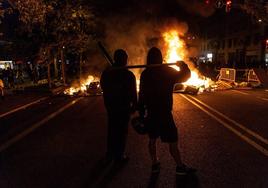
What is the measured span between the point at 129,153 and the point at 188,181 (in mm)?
1682

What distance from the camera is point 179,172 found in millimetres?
4957

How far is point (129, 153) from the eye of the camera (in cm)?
621

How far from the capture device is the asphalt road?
483 cm

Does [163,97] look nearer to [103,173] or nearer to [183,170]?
[183,170]

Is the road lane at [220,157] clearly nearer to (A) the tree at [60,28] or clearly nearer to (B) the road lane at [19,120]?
(B) the road lane at [19,120]

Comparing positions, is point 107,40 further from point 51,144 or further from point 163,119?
point 163,119

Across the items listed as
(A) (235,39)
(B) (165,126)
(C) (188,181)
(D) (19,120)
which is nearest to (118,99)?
(B) (165,126)

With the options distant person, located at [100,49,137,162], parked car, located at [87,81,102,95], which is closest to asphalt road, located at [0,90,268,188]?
distant person, located at [100,49,137,162]

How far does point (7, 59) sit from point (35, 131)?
24.6 metres

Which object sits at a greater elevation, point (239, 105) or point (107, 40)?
point (107, 40)

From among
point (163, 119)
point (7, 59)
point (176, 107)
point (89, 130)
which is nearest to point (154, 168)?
point (163, 119)

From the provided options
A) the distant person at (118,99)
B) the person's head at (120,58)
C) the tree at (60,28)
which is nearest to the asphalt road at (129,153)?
the distant person at (118,99)

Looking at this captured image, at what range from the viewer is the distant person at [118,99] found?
5.55 m

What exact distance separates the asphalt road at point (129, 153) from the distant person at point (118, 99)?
324 millimetres
